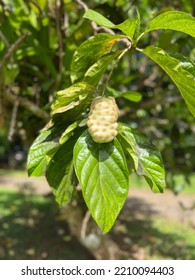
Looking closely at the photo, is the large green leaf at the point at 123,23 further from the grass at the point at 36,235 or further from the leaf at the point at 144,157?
the grass at the point at 36,235

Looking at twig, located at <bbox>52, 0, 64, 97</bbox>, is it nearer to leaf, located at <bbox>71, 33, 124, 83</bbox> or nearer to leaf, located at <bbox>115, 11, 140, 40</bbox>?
leaf, located at <bbox>71, 33, 124, 83</bbox>

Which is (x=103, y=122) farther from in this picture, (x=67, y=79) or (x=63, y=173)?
(x=67, y=79)

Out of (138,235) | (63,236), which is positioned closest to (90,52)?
(63,236)

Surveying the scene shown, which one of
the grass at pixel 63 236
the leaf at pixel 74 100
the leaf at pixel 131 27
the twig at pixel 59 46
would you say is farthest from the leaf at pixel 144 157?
the grass at pixel 63 236

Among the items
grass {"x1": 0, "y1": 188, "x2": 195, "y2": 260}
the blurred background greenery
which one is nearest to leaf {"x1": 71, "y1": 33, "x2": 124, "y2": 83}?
the blurred background greenery

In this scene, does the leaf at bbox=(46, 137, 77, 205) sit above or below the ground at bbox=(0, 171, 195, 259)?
above
